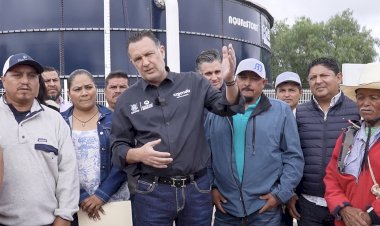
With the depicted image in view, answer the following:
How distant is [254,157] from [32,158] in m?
1.68

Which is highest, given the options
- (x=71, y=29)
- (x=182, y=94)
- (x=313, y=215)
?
(x=71, y=29)

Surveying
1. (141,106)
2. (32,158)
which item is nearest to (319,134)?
(141,106)

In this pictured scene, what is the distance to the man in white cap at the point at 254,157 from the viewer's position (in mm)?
3678

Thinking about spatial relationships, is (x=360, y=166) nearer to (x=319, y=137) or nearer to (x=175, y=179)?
(x=319, y=137)

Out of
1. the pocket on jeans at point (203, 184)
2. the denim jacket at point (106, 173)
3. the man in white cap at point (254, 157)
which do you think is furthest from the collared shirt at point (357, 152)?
the denim jacket at point (106, 173)

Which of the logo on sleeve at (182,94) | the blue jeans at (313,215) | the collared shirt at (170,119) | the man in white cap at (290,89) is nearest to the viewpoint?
the collared shirt at (170,119)

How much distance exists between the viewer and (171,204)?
331 centimetres

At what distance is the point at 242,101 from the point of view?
3.26 meters

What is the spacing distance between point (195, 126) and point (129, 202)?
0.88 m

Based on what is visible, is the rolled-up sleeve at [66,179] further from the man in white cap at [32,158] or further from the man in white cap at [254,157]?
the man in white cap at [254,157]

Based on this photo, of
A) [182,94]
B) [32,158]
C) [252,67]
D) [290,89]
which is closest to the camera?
[32,158]

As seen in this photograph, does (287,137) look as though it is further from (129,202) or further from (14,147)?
(14,147)

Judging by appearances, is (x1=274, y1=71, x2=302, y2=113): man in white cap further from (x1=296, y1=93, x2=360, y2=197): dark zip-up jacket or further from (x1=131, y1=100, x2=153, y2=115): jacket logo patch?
(x1=131, y1=100, x2=153, y2=115): jacket logo patch

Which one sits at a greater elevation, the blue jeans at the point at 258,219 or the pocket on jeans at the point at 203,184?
the pocket on jeans at the point at 203,184
